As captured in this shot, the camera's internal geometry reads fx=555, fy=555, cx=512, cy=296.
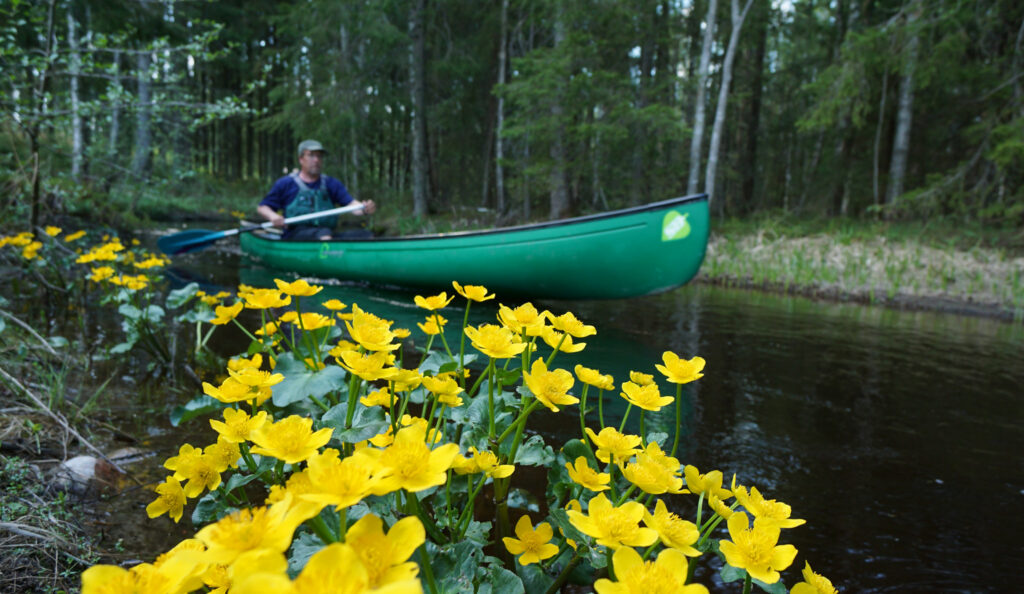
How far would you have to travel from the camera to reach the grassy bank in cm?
694

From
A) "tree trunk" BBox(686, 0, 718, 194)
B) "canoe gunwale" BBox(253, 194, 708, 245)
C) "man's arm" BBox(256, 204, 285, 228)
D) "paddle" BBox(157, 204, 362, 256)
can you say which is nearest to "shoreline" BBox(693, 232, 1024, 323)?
"tree trunk" BBox(686, 0, 718, 194)

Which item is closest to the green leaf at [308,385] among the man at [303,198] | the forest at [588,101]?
the forest at [588,101]

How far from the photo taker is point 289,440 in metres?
0.72

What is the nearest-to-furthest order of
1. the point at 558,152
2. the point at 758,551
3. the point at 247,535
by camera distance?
the point at 247,535, the point at 758,551, the point at 558,152

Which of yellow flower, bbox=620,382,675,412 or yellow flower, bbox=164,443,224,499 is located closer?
yellow flower, bbox=164,443,224,499

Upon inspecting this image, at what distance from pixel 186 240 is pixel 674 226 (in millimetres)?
5655

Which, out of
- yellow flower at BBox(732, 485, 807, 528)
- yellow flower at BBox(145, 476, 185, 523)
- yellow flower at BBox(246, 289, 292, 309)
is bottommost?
yellow flower at BBox(145, 476, 185, 523)

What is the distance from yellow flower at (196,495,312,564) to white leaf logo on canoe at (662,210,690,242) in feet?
13.8

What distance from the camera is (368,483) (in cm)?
62

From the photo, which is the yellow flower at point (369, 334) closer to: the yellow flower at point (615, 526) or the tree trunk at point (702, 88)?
the yellow flower at point (615, 526)

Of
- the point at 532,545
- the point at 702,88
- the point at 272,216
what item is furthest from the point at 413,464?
the point at 702,88

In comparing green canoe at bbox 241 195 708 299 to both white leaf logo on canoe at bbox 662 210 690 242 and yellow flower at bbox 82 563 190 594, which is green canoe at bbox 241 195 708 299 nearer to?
white leaf logo on canoe at bbox 662 210 690 242

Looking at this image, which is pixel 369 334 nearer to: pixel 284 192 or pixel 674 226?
pixel 674 226

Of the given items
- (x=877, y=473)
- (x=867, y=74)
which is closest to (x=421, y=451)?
(x=877, y=473)
